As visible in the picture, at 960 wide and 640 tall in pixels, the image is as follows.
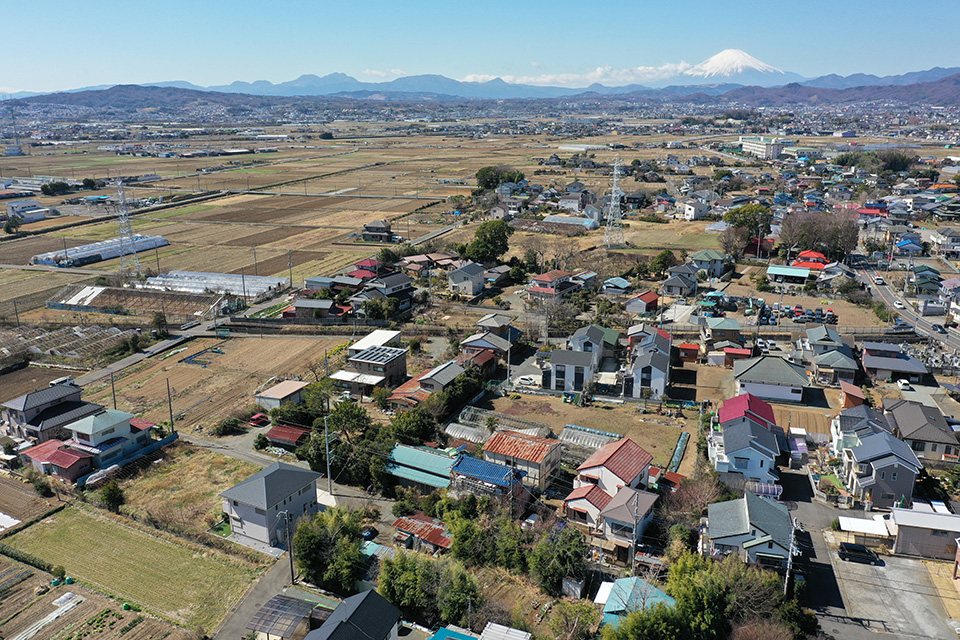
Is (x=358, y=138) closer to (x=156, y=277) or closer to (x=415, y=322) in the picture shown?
(x=156, y=277)

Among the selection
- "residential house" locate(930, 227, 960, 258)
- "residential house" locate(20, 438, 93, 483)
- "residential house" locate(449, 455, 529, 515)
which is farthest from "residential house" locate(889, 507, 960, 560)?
"residential house" locate(930, 227, 960, 258)

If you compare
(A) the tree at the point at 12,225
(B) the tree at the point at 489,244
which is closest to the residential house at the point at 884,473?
(B) the tree at the point at 489,244

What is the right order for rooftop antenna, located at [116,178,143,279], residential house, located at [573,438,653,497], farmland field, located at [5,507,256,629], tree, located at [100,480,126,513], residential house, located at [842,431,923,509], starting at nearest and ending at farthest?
farmland field, located at [5,507,256,629], residential house, located at [573,438,653,497], residential house, located at [842,431,923,509], tree, located at [100,480,126,513], rooftop antenna, located at [116,178,143,279]

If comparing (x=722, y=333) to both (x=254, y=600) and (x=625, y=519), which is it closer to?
(x=625, y=519)

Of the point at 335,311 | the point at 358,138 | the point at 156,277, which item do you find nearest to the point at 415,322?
the point at 335,311

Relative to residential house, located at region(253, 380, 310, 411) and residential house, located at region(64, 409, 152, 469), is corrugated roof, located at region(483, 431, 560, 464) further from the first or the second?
residential house, located at region(64, 409, 152, 469)

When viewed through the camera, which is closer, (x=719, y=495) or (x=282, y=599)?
(x=282, y=599)
